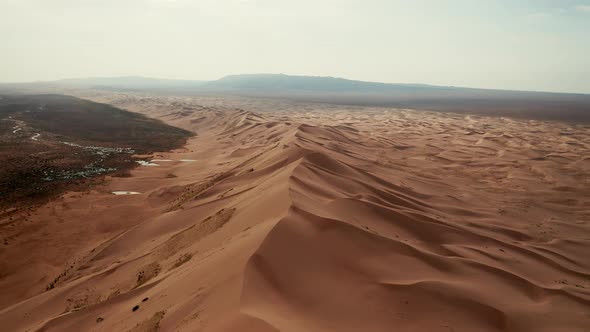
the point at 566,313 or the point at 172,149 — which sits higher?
the point at 566,313

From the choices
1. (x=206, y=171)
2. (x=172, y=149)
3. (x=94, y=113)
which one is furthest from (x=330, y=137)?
(x=94, y=113)

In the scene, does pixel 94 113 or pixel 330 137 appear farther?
pixel 94 113

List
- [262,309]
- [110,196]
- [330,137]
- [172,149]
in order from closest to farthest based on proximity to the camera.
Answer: [262,309], [110,196], [330,137], [172,149]

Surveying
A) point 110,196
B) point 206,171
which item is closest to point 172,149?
point 206,171

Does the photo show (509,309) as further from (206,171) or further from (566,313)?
(206,171)

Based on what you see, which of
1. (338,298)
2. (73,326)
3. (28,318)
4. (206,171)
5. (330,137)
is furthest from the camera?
(330,137)

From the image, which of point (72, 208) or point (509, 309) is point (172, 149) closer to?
point (72, 208)
